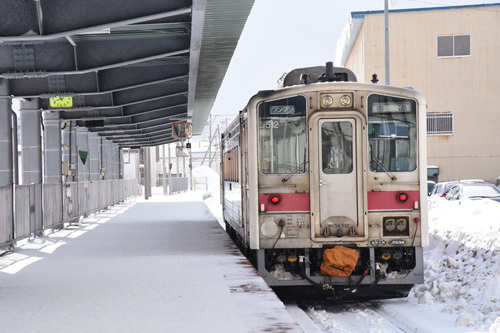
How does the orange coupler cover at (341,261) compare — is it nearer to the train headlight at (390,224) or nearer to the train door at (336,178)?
the train door at (336,178)

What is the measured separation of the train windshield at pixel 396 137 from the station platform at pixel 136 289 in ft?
8.32

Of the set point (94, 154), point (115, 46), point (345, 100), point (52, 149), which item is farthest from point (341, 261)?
point (94, 154)

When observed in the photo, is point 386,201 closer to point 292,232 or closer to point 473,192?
point 292,232

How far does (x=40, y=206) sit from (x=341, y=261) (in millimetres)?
10102

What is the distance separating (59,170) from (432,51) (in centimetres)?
2479

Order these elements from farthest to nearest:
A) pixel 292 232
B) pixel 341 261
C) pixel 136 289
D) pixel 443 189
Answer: pixel 443 189
pixel 292 232
pixel 341 261
pixel 136 289

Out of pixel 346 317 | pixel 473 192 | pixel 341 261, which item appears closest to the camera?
pixel 346 317

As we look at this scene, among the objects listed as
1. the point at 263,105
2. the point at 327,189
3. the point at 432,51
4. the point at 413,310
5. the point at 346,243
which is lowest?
the point at 413,310

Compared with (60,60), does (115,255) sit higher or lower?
lower

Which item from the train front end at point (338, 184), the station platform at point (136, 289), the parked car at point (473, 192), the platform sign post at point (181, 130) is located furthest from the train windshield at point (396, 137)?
the platform sign post at point (181, 130)

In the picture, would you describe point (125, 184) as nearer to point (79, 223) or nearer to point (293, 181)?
point (79, 223)

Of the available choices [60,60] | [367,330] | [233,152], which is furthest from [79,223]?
[367,330]

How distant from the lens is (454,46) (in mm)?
40125

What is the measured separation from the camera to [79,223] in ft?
77.2
